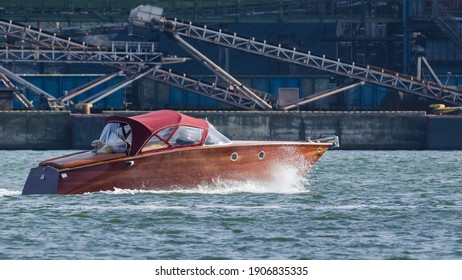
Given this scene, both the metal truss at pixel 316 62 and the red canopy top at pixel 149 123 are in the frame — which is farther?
the metal truss at pixel 316 62

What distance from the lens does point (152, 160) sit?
43.8 m

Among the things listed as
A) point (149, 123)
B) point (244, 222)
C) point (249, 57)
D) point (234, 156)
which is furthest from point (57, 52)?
point (244, 222)

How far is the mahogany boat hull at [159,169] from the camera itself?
4331cm

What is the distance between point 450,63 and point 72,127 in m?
30.7

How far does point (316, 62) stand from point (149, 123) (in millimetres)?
47210

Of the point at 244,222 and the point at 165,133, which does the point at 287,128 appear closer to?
the point at 165,133

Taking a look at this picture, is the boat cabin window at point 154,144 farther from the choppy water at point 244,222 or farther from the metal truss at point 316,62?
the metal truss at point 316,62

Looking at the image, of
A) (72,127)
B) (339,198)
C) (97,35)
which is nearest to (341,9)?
(97,35)

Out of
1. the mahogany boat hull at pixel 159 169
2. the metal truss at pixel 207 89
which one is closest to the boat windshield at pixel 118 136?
the mahogany boat hull at pixel 159 169

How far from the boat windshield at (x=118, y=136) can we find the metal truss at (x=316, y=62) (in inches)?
1770

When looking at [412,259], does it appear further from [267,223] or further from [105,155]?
[105,155]

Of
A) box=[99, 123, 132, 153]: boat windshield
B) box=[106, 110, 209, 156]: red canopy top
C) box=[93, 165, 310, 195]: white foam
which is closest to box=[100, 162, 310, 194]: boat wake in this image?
box=[93, 165, 310, 195]: white foam

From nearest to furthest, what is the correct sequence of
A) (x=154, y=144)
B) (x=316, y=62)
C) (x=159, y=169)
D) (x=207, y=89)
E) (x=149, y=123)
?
(x=154, y=144) < (x=159, y=169) < (x=149, y=123) < (x=207, y=89) < (x=316, y=62)

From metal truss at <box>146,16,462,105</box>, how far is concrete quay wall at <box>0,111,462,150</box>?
6362mm
